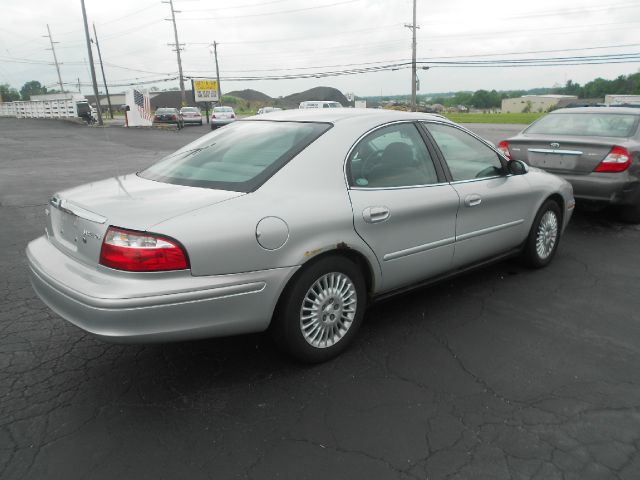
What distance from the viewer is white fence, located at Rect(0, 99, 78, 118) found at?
45219 mm

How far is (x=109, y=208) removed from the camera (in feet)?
8.91

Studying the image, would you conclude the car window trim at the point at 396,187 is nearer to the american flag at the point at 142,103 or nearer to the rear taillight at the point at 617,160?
the rear taillight at the point at 617,160

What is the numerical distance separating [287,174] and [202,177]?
56 centimetres

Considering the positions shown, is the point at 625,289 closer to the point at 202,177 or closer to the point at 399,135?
the point at 399,135

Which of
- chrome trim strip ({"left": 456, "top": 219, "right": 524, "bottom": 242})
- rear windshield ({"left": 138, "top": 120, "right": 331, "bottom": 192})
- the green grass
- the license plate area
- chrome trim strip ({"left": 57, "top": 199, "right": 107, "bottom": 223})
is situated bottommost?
the green grass

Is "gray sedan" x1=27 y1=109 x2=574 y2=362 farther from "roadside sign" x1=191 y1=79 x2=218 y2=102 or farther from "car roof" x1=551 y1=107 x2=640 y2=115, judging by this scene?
"roadside sign" x1=191 y1=79 x2=218 y2=102

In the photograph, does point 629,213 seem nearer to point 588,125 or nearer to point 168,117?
point 588,125

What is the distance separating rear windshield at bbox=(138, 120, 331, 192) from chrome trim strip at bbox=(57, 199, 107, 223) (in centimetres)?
56

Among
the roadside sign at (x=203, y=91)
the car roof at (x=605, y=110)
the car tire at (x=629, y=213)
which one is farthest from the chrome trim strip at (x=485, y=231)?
the roadside sign at (x=203, y=91)

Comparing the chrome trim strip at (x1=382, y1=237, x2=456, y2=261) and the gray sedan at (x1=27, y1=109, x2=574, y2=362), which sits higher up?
the gray sedan at (x1=27, y1=109, x2=574, y2=362)

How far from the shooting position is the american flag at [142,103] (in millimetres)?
38094

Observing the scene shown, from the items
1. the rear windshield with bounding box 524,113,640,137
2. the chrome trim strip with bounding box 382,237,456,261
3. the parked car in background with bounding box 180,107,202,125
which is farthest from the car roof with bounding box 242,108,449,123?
the parked car in background with bounding box 180,107,202,125

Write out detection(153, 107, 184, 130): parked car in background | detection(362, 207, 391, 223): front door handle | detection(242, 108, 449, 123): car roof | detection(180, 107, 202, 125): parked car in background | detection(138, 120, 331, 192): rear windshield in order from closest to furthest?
1. detection(138, 120, 331, 192): rear windshield
2. detection(362, 207, 391, 223): front door handle
3. detection(242, 108, 449, 123): car roof
4. detection(153, 107, 184, 130): parked car in background
5. detection(180, 107, 202, 125): parked car in background

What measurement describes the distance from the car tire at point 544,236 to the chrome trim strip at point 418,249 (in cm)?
128
